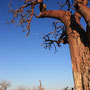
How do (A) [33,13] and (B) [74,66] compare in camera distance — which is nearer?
(B) [74,66]

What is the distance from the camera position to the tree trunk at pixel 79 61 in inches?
175

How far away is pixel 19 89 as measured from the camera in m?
55.4

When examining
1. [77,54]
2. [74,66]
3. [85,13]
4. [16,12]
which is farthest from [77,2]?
[16,12]

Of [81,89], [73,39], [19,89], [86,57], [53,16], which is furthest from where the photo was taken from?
[19,89]

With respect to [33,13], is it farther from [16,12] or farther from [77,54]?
[77,54]

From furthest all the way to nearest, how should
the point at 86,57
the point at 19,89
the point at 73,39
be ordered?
the point at 19,89, the point at 73,39, the point at 86,57

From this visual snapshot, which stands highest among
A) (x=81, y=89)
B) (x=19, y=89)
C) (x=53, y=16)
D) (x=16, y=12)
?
(x=16, y=12)

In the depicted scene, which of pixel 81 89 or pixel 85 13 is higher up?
pixel 85 13

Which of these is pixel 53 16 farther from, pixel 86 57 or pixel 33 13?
pixel 86 57

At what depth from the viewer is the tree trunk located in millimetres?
4448

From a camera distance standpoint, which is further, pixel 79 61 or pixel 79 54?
pixel 79 54

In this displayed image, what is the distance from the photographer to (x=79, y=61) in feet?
15.6

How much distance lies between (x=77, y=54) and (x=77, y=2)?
1735mm

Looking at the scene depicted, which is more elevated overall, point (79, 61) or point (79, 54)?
point (79, 54)
